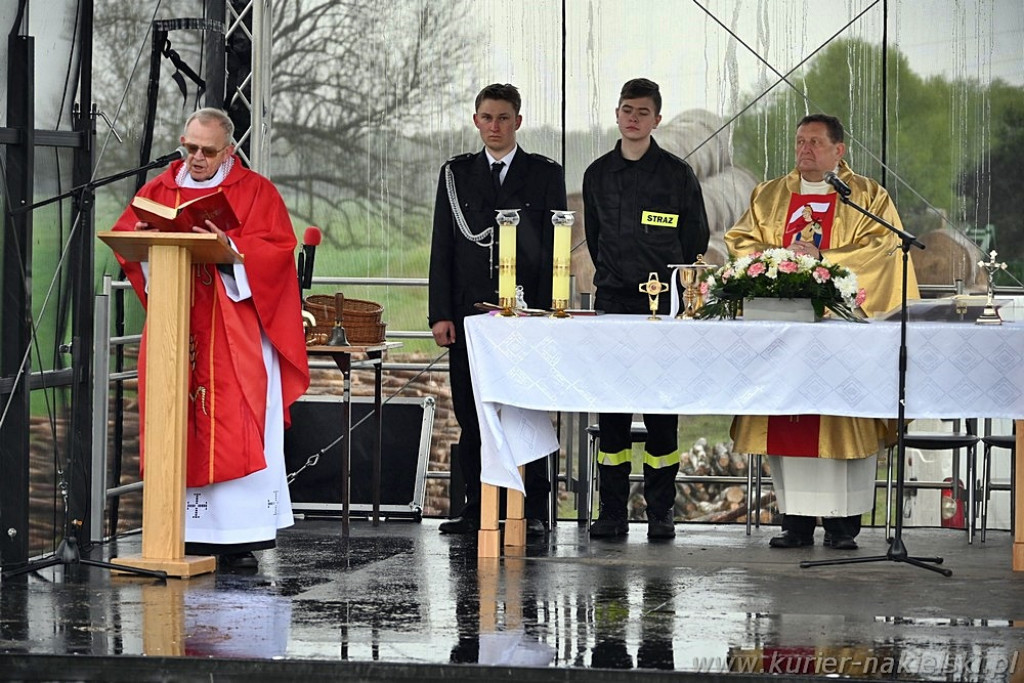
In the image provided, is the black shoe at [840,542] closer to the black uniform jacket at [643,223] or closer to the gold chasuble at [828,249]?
the gold chasuble at [828,249]

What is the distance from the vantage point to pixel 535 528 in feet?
24.9

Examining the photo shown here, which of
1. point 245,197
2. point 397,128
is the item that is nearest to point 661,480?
point 245,197

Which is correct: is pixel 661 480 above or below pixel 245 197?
below

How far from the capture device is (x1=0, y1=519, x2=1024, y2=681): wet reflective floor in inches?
188

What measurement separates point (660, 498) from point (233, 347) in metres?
2.23

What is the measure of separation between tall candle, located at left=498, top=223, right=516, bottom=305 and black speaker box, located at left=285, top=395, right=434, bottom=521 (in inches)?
71.2

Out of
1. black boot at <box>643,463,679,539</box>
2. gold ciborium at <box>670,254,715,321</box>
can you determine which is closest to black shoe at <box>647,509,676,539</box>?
black boot at <box>643,463,679,539</box>

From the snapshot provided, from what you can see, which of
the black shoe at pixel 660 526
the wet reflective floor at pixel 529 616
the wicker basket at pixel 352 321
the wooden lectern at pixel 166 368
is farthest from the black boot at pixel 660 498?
the wooden lectern at pixel 166 368

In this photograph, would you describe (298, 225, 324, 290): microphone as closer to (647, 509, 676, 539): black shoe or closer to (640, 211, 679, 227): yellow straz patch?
(640, 211, 679, 227): yellow straz patch

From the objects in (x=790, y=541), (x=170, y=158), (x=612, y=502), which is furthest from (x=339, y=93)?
(x=170, y=158)

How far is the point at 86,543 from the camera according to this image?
703cm

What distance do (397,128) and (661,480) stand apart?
389cm

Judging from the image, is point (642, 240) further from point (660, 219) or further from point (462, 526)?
point (462, 526)

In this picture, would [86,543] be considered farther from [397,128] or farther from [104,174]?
[397,128]
